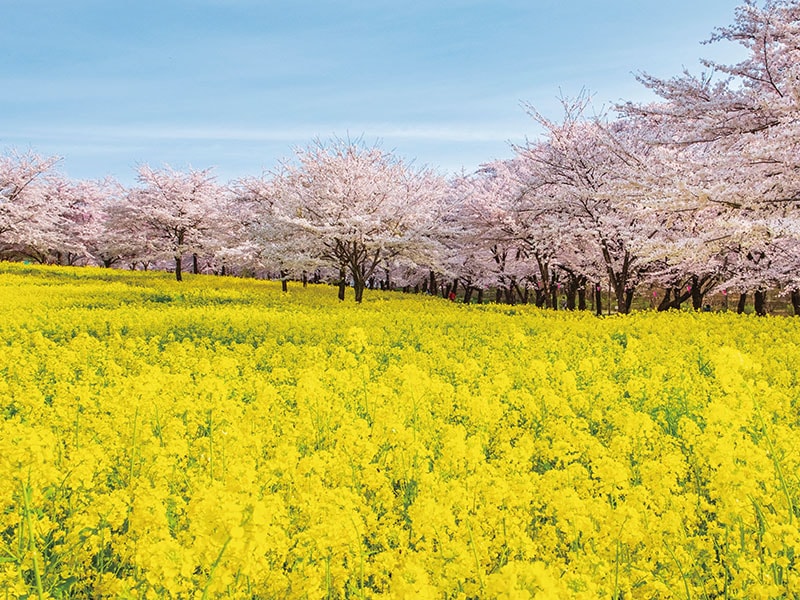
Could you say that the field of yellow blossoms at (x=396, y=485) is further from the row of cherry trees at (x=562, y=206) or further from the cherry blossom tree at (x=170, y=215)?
the cherry blossom tree at (x=170, y=215)

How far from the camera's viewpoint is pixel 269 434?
4812 millimetres

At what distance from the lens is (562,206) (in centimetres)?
2058

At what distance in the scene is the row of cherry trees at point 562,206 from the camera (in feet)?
37.9

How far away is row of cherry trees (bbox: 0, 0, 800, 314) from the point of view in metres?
11.5

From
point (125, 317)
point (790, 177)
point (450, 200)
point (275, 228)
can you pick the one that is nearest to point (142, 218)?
point (275, 228)

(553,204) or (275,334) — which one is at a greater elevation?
(553,204)

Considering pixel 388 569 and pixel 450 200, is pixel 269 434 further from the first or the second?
pixel 450 200

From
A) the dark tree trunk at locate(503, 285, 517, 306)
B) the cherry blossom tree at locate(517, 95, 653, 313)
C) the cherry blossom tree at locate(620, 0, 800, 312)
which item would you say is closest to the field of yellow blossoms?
the cherry blossom tree at locate(620, 0, 800, 312)

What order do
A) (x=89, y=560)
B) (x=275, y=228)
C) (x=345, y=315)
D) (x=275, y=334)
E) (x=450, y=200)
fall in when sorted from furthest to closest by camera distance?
(x=450, y=200) → (x=275, y=228) → (x=345, y=315) → (x=275, y=334) → (x=89, y=560)

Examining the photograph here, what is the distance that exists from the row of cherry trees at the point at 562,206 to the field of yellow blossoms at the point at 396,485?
207 inches

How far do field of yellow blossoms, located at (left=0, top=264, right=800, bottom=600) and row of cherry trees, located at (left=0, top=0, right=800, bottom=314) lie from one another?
207 inches

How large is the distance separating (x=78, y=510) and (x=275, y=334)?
749 centimetres

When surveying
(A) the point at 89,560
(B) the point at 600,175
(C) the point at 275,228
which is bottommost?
(A) the point at 89,560

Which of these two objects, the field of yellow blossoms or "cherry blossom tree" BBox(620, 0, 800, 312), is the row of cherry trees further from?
the field of yellow blossoms
